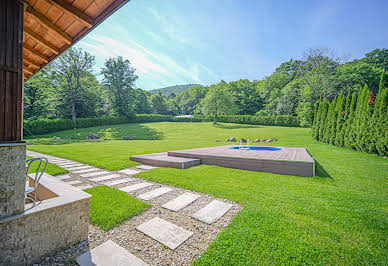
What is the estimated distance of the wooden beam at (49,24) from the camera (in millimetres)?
2032

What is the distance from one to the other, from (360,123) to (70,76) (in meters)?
30.0

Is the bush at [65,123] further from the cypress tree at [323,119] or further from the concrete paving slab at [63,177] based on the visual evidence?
the cypress tree at [323,119]

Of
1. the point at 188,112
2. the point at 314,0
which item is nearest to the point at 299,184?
the point at 314,0

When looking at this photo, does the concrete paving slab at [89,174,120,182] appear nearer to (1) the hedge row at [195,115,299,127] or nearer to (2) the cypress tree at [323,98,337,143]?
(2) the cypress tree at [323,98,337,143]

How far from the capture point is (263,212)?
2627mm

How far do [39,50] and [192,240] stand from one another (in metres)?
A: 3.91

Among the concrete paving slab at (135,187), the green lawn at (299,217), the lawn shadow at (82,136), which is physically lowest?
the lawn shadow at (82,136)

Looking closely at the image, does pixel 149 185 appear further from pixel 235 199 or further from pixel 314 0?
pixel 314 0

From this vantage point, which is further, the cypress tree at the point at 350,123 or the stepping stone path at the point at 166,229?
the cypress tree at the point at 350,123

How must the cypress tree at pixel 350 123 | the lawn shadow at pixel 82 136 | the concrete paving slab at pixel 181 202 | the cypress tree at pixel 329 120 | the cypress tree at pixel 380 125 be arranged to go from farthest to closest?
the lawn shadow at pixel 82 136
the cypress tree at pixel 329 120
the cypress tree at pixel 350 123
the cypress tree at pixel 380 125
the concrete paving slab at pixel 181 202

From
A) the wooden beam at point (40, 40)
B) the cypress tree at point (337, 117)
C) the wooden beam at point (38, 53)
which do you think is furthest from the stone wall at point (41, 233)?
the cypress tree at point (337, 117)

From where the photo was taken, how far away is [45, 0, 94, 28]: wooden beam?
1.91 metres

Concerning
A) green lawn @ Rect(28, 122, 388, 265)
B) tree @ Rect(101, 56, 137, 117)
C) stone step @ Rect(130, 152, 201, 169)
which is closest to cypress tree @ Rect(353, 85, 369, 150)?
green lawn @ Rect(28, 122, 388, 265)

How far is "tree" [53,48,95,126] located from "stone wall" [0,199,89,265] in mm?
25360
